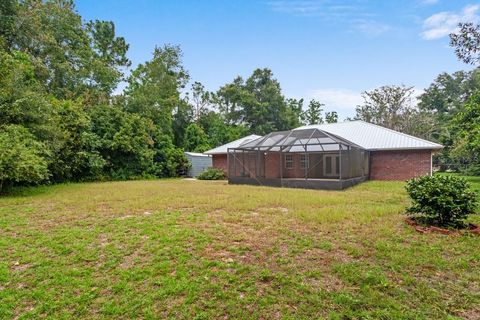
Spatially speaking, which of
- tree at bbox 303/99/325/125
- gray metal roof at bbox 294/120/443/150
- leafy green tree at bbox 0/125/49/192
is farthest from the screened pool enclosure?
tree at bbox 303/99/325/125

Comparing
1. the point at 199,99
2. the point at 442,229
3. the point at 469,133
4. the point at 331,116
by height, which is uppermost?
the point at 199,99

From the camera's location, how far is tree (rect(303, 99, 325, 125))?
3700 centimetres

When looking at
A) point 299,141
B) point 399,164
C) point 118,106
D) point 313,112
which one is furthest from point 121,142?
point 313,112

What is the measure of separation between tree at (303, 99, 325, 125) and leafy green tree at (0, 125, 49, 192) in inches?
1279

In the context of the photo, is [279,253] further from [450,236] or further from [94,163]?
[94,163]

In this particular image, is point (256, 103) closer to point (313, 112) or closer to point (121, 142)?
point (313, 112)

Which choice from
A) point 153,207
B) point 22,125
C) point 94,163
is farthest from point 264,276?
point 94,163

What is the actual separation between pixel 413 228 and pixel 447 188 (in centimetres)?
99

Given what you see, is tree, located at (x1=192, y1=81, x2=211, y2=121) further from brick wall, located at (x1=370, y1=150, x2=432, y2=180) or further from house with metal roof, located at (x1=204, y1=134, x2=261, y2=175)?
brick wall, located at (x1=370, y1=150, x2=432, y2=180)

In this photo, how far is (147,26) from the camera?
44.4ft

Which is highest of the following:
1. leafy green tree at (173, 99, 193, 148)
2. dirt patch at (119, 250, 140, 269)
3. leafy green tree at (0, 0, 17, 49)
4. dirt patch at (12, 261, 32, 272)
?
leafy green tree at (0, 0, 17, 49)

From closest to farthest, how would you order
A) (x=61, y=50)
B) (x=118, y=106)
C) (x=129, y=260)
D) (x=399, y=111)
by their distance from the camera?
(x=129, y=260), (x=61, y=50), (x=118, y=106), (x=399, y=111)

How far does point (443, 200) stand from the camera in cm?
479

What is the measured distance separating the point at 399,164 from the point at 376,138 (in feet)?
6.99
